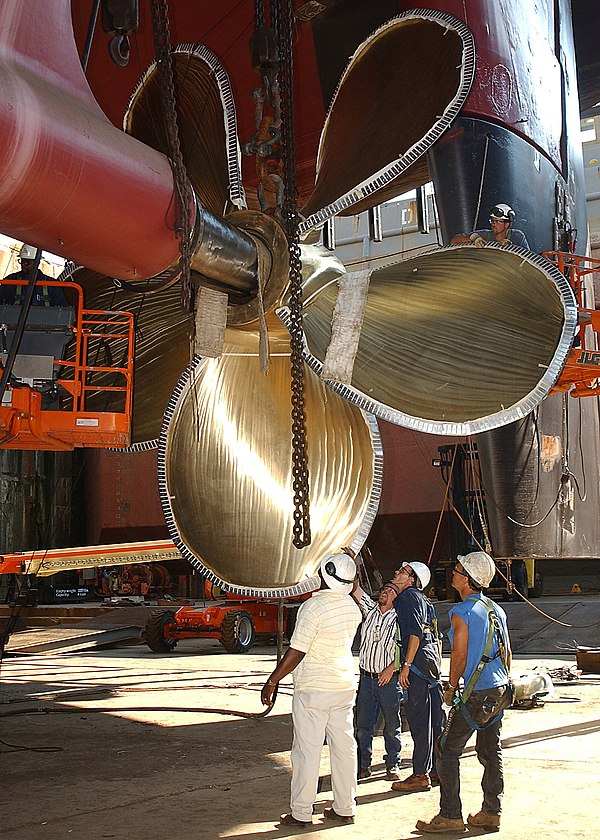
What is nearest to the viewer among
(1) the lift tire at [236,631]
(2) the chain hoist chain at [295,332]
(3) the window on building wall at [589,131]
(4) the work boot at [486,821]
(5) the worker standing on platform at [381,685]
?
(4) the work boot at [486,821]

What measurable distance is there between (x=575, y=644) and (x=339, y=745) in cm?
895

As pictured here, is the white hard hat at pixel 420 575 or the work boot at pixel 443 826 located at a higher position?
the white hard hat at pixel 420 575

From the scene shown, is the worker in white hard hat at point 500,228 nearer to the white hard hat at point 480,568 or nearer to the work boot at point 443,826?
the white hard hat at point 480,568

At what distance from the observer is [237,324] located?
5277 millimetres

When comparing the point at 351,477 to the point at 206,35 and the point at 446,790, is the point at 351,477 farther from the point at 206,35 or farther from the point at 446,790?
the point at 206,35

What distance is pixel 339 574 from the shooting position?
4.57 m

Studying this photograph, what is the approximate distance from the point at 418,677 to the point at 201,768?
5.43 feet

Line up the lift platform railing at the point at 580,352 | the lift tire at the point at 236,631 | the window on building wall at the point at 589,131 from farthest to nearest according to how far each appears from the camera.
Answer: the window on building wall at the point at 589,131, the lift tire at the point at 236,631, the lift platform railing at the point at 580,352

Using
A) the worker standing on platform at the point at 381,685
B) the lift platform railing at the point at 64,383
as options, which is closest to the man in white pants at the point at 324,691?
the worker standing on platform at the point at 381,685

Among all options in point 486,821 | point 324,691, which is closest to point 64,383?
point 324,691

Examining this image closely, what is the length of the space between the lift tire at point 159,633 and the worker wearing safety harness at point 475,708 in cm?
975

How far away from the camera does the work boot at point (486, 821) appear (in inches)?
173

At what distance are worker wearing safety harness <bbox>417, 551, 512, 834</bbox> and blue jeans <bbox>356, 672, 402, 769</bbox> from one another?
3.70 ft

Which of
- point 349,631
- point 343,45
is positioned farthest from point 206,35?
point 349,631
